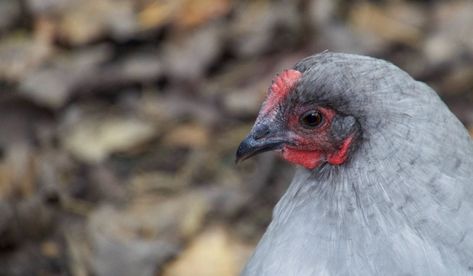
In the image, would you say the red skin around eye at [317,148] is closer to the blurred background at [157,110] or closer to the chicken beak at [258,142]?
the chicken beak at [258,142]

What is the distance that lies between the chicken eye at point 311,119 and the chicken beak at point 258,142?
4.9 inches

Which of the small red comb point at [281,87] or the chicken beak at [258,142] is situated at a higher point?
the small red comb point at [281,87]

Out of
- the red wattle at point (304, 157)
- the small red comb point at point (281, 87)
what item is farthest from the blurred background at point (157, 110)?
the small red comb point at point (281, 87)

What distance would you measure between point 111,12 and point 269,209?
6.28 ft

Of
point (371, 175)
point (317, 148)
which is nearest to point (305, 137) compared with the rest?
point (317, 148)

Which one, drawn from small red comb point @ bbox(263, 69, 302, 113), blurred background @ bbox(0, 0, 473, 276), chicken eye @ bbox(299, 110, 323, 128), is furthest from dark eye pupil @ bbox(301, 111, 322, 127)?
blurred background @ bbox(0, 0, 473, 276)

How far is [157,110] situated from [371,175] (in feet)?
10.7

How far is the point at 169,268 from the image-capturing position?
537cm

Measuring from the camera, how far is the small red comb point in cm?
374

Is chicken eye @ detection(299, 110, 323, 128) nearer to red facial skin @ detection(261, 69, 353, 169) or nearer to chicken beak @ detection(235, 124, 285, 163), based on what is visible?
red facial skin @ detection(261, 69, 353, 169)

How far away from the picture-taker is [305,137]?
12.5ft

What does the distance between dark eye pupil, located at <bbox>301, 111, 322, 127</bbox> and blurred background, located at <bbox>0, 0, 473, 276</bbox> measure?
176 centimetres

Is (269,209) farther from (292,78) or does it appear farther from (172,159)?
(292,78)

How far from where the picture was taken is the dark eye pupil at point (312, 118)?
3735 mm
